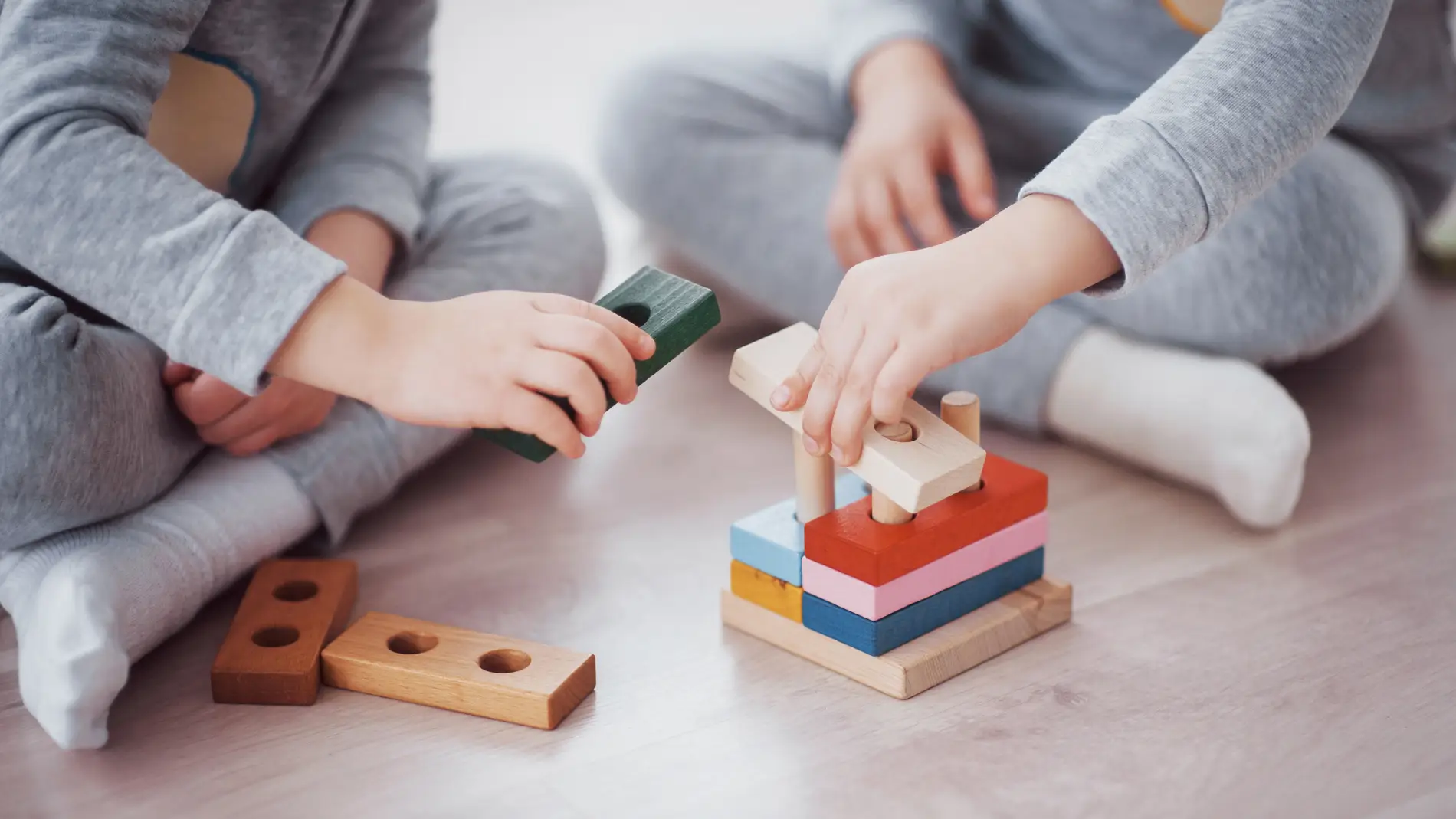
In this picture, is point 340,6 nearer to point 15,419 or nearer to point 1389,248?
point 15,419

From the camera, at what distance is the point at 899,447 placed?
2.18 feet

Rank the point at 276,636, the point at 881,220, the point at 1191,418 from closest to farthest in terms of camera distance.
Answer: the point at 276,636
the point at 1191,418
the point at 881,220

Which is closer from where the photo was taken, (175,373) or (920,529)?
(920,529)

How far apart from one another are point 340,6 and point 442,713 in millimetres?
476

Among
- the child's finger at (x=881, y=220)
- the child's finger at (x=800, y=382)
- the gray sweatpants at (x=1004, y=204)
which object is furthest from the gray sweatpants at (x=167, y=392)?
the child's finger at (x=800, y=382)

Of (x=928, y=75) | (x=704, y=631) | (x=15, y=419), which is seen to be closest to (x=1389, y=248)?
(x=928, y=75)

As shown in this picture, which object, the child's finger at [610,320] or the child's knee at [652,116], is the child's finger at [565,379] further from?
the child's knee at [652,116]

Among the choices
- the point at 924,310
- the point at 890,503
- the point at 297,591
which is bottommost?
the point at 297,591

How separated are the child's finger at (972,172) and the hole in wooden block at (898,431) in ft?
1.00

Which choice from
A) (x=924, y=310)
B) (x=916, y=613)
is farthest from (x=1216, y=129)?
(x=916, y=613)

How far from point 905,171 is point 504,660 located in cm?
47

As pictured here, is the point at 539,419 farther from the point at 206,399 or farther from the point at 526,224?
the point at 526,224

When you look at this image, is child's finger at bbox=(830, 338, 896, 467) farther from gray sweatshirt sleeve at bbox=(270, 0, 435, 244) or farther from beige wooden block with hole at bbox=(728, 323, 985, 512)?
gray sweatshirt sleeve at bbox=(270, 0, 435, 244)

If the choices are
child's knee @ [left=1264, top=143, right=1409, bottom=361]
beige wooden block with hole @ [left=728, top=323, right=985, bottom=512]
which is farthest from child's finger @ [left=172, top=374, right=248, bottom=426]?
child's knee @ [left=1264, top=143, right=1409, bottom=361]
